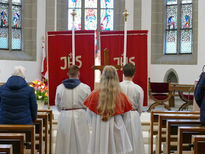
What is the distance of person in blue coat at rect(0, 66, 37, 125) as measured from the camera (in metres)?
4.11

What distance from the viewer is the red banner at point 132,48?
6742 mm

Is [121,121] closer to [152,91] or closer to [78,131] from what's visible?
[78,131]

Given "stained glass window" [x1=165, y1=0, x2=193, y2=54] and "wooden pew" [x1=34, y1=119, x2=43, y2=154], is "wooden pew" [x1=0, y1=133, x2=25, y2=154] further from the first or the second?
"stained glass window" [x1=165, y1=0, x2=193, y2=54]

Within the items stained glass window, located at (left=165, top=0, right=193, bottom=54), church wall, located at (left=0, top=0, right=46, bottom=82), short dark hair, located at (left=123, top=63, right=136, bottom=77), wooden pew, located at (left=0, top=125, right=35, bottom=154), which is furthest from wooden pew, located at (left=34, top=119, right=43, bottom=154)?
stained glass window, located at (left=165, top=0, right=193, bottom=54)

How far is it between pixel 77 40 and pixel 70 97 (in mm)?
2310

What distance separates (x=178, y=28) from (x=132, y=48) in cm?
707

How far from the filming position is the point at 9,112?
416cm

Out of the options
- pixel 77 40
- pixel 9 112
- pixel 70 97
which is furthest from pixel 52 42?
pixel 9 112

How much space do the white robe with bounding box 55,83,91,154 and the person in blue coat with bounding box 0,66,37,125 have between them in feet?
1.76

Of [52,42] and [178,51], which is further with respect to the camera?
[178,51]


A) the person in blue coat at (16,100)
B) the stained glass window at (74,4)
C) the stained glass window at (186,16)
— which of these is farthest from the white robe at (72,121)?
the stained glass window at (74,4)

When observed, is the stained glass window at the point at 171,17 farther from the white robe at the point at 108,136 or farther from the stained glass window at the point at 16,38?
the white robe at the point at 108,136

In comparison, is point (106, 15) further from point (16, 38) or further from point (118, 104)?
point (118, 104)

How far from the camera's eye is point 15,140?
11.5 ft
